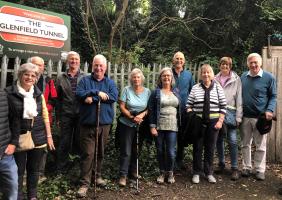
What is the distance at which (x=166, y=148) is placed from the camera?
5723 millimetres

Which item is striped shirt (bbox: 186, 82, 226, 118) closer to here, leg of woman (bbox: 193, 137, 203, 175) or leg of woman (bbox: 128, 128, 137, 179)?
leg of woman (bbox: 193, 137, 203, 175)

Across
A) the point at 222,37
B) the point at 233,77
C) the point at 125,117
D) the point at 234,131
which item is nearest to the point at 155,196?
the point at 125,117

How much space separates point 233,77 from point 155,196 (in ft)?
8.04

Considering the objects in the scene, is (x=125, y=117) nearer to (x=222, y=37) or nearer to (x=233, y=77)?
(x=233, y=77)

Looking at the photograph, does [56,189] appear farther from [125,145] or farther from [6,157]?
[6,157]

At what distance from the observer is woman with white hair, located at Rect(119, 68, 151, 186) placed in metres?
5.52

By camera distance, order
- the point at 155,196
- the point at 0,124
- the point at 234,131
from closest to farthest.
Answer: the point at 0,124 < the point at 155,196 < the point at 234,131

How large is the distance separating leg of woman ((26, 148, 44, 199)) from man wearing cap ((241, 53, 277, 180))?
3.53m

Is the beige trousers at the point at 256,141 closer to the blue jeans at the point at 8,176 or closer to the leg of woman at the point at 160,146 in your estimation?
the leg of woman at the point at 160,146

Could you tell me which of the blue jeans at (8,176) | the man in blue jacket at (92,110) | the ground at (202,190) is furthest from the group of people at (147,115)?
the blue jeans at (8,176)

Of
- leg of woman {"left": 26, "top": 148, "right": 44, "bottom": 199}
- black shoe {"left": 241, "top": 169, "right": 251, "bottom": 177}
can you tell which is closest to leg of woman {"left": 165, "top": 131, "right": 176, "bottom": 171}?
black shoe {"left": 241, "top": 169, "right": 251, "bottom": 177}

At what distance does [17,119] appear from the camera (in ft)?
13.1

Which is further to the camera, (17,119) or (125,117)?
(125,117)

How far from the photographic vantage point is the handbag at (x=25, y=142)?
417cm
